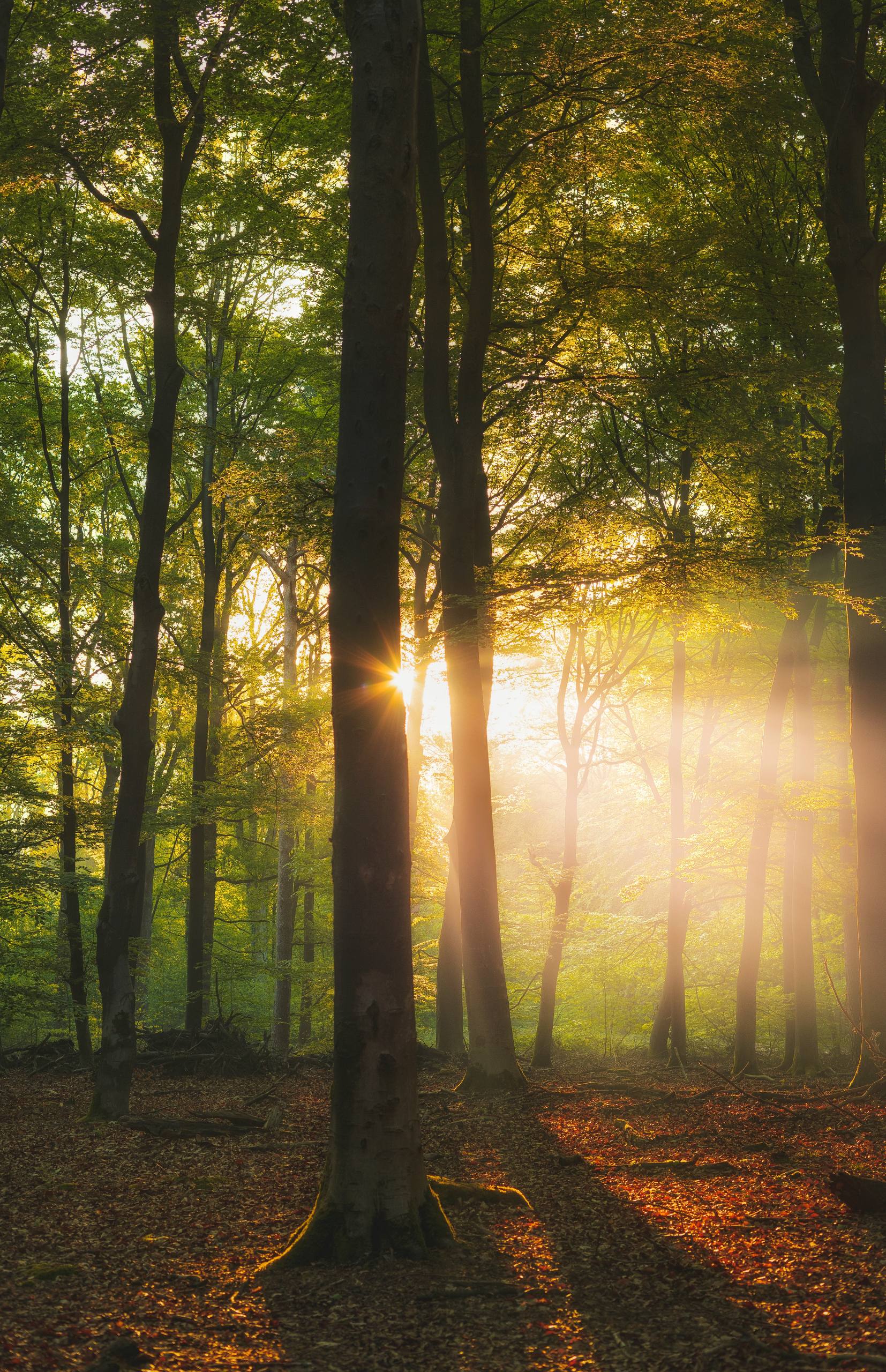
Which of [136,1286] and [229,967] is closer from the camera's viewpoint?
[136,1286]

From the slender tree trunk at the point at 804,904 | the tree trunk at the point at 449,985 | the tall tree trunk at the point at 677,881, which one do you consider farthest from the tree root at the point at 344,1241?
the tall tree trunk at the point at 677,881

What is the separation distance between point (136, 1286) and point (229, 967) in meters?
19.4

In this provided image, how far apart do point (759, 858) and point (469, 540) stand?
7366mm

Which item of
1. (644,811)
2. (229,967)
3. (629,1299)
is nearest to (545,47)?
(629,1299)

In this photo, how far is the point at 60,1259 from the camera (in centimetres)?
499

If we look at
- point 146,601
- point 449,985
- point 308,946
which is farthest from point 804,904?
point 308,946

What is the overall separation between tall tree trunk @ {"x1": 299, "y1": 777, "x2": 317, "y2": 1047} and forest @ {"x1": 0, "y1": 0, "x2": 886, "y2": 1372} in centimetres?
18

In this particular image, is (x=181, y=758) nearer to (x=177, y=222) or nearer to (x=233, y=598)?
(x=233, y=598)

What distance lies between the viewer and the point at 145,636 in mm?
9984

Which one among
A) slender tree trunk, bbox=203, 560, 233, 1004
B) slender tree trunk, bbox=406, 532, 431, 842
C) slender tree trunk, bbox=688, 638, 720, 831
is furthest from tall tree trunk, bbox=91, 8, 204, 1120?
slender tree trunk, bbox=688, 638, 720, 831

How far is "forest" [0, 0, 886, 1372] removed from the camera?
488cm

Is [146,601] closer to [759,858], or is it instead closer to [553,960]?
[759,858]

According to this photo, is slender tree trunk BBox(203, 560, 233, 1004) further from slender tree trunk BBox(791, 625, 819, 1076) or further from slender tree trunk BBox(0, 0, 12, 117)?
slender tree trunk BBox(0, 0, 12, 117)

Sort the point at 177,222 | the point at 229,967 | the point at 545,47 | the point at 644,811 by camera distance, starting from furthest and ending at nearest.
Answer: the point at 229,967 < the point at 644,811 < the point at 177,222 < the point at 545,47
